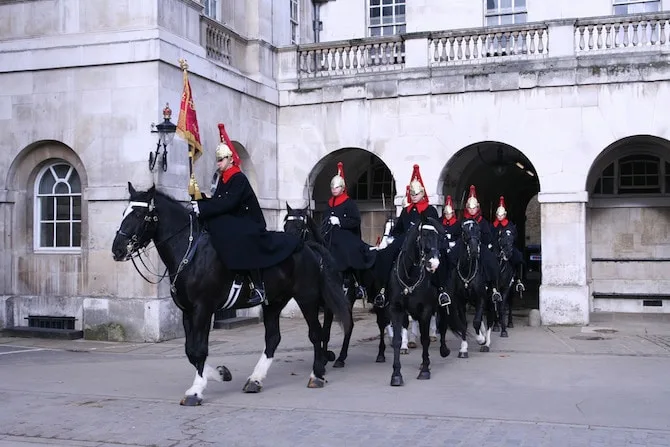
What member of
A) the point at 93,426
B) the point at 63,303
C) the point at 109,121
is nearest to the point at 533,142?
the point at 109,121

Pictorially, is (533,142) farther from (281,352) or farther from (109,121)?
(109,121)

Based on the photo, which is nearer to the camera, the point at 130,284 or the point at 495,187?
the point at 130,284

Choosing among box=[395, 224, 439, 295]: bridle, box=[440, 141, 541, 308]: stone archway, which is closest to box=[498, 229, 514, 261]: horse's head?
box=[440, 141, 541, 308]: stone archway

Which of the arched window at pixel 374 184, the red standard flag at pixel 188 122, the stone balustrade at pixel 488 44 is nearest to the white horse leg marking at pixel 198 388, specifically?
the red standard flag at pixel 188 122

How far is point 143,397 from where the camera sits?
9203 millimetres

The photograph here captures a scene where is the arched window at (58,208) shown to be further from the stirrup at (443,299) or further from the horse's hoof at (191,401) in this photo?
the stirrup at (443,299)

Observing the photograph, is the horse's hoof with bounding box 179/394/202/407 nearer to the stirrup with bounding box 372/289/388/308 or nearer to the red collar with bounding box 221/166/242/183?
the red collar with bounding box 221/166/242/183

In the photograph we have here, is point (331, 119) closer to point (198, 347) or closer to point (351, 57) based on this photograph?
point (351, 57)

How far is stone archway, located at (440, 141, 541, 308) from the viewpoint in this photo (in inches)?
797

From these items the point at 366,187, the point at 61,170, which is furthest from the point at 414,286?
the point at 366,187

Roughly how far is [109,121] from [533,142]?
8.75 m

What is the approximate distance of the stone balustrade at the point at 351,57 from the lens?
18.9 meters

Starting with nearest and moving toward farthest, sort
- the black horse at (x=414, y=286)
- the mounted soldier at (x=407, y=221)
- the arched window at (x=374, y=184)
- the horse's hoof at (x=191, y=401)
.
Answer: the horse's hoof at (x=191, y=401), the black horse at (x=414, y=286), the mounted soldier at (x=407, y=221), the arched window at (x=374, y=184)

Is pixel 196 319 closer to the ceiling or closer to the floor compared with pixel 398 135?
closer to the floor
